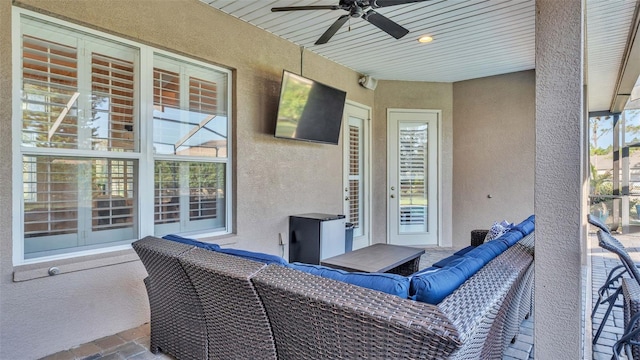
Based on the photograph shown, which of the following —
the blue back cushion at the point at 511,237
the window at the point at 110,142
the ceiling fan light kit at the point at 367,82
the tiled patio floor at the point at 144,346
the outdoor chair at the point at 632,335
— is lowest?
the tiled patio floor at the point at 144,346

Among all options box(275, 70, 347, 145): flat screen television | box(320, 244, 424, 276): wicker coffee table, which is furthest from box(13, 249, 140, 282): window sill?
box(275, 70, 347, 145): flat screen television

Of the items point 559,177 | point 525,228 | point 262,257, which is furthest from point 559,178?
point 262,257

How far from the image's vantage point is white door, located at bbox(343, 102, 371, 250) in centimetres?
514

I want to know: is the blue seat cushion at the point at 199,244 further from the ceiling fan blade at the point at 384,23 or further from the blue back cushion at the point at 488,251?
the ceiling fan blade at the point at 384,23

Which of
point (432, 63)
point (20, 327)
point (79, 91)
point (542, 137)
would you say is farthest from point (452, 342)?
point (432, 63)

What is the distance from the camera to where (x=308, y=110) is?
4008 millimetres

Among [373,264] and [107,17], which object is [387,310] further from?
[107,17]

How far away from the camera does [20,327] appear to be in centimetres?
220

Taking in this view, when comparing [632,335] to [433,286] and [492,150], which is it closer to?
[433,286]

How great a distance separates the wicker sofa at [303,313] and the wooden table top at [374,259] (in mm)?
926

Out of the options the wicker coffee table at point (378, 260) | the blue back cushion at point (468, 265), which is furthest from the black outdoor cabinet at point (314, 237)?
the blue back cushion at point (468, 265)

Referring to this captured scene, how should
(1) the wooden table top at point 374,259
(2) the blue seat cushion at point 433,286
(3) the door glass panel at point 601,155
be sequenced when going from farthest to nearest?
(3) the door glass panel at point 601,155, (1) the wooden table top at point 374,259, (2) the blue seat cushion at point 433,286

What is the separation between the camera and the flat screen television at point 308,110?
3736 millimetres

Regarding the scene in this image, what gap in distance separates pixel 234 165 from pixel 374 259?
5.56 feet
